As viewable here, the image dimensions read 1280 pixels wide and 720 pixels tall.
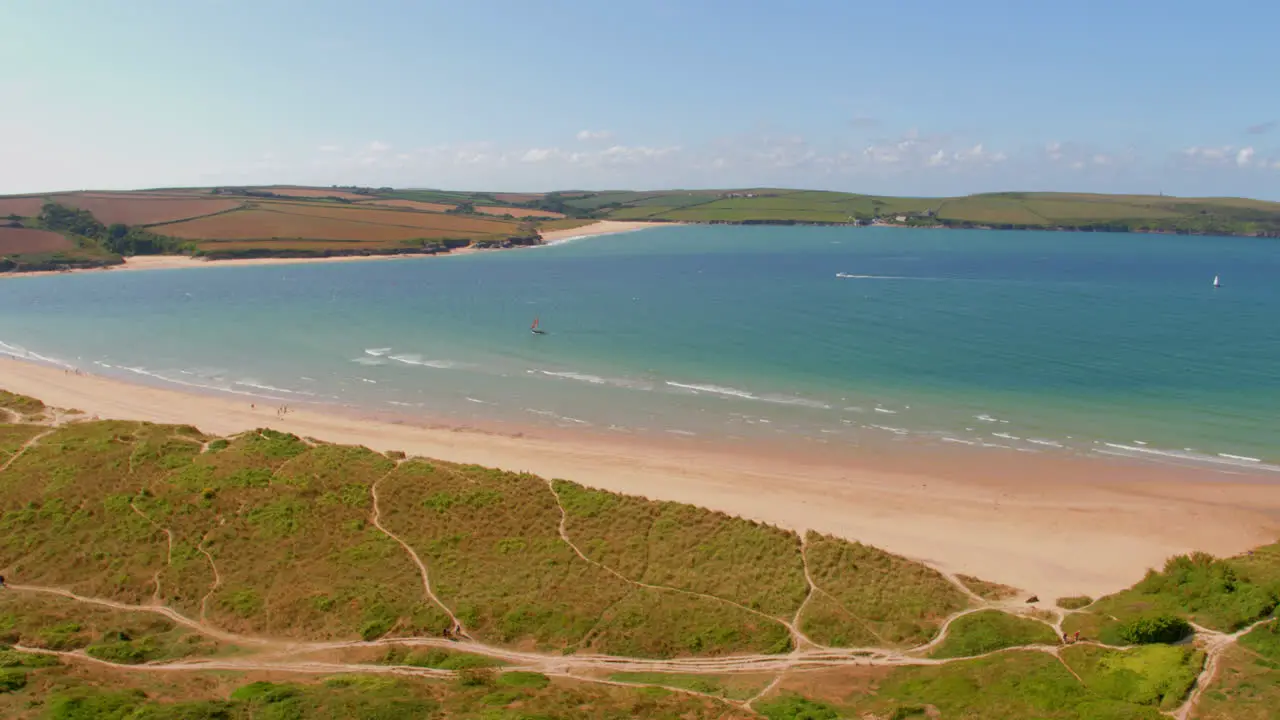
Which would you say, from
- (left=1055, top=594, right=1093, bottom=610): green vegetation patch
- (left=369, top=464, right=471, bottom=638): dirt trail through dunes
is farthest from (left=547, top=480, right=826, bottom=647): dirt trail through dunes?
(left=1055, top=594, right=1093, bottom=610): green vegetation patch

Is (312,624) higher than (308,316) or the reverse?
the reverse

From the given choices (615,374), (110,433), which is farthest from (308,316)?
(110,433)

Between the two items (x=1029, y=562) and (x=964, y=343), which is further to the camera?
(x=964, y=343)

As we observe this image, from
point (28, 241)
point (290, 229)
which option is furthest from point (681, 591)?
point (290, 229)

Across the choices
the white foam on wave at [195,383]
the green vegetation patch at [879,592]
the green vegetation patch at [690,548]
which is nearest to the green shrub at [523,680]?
the green vegetation patch at [690,548]

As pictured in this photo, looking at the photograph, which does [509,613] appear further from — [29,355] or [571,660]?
[29,355]

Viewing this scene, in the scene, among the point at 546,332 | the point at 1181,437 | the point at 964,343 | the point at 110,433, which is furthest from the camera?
the point at 546,332

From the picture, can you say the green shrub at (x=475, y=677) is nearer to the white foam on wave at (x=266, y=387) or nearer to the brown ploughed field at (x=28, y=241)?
the white foam on wave at (x=266, y=387)

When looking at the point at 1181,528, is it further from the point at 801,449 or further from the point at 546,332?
the point at 546,332
